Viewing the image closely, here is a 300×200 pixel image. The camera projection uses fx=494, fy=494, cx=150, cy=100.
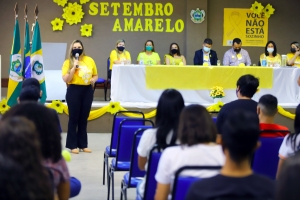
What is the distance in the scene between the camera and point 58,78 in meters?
9.41

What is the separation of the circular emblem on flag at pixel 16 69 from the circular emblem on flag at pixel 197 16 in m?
5.39

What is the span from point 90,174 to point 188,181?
3308 millimetres

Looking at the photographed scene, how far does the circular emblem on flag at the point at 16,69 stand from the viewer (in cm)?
699

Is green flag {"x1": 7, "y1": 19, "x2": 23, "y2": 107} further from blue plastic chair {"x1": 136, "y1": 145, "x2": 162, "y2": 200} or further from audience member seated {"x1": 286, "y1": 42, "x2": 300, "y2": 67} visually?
audience member seated {"x1": 286, "y1": 42, "x2": 300, "y2": 67}

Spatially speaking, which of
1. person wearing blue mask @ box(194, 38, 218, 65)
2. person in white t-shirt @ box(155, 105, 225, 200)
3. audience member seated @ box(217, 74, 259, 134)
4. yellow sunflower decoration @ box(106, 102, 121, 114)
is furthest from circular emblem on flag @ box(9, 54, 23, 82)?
person in white t-shirt @ box(155, 105, 225, 200)

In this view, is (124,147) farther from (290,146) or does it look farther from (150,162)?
(290,146)

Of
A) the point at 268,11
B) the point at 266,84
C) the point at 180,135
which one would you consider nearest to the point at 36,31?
the point at 266,84

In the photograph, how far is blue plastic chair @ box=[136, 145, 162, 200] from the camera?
2760mm

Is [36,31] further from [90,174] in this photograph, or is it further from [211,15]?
[211,15]

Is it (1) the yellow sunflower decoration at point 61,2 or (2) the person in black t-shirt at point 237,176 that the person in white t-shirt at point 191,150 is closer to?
(2) the person in black t-shirt at point 237,176

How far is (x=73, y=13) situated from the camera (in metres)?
11.3

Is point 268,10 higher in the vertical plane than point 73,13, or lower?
higher

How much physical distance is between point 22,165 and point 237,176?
758mm

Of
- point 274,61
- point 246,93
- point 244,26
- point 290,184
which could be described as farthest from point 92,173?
point 244,26
